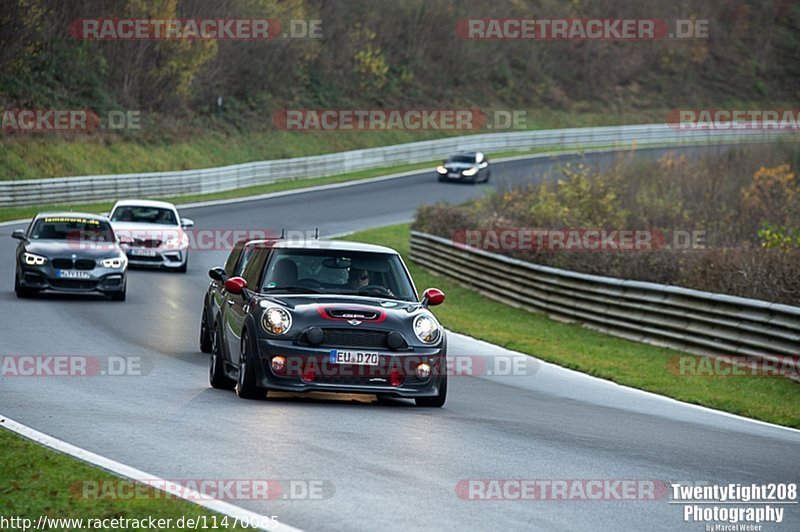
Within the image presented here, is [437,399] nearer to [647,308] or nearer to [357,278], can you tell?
[357,278]

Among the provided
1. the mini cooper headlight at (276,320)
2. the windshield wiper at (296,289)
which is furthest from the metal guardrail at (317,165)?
the mini cooper headlight at (276,320)

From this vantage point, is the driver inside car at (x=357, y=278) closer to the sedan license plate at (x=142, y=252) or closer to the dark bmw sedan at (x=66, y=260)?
the dark bmw sedan at (x=66, y=260)

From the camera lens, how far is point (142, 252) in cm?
2894

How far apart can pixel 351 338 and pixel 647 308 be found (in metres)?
9.73

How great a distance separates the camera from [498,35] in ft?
288

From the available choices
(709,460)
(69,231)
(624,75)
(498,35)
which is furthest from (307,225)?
(624,75)

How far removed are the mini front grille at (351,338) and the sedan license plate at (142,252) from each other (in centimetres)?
1745

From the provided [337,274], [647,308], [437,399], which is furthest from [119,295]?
[437,399]

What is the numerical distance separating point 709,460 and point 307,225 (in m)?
33.9

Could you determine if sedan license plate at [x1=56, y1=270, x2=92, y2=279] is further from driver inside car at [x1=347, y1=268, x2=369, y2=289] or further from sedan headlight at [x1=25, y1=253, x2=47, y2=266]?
driver inside car at [x1=347, y1=268, x2=369, y2=289]

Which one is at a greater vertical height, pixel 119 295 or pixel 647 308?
pixel 647 308

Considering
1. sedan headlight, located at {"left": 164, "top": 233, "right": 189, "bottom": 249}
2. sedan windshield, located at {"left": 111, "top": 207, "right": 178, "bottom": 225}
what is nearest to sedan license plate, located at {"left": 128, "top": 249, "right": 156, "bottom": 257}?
sedan headlight, located at {"left": 164, "top": 233, "right": 189, "bottom": 249}

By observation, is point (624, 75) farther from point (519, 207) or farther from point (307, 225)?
Result: point (519, 207)

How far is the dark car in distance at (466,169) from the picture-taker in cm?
5994
